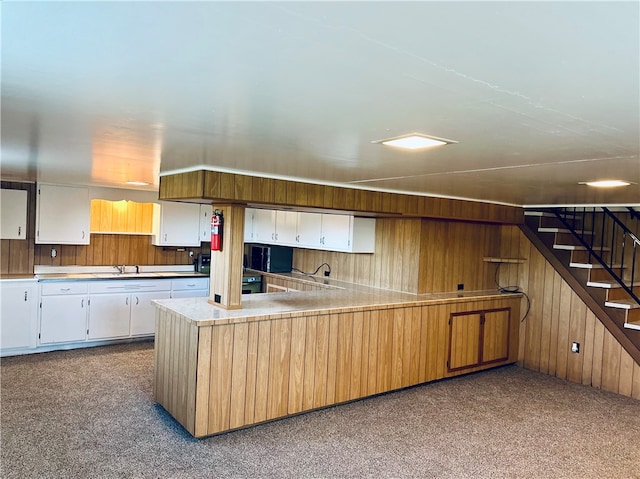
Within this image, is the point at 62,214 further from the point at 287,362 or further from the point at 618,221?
the point at 618,221

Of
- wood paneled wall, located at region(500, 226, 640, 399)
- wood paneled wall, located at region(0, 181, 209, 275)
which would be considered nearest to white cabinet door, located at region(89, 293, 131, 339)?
wood paneled wall, located at region(0, 181, 209, 275)

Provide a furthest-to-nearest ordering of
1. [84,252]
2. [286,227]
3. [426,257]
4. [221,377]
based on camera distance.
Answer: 1. [286,227]
2. [84,252]
3. [426,257]
4. [221,377]

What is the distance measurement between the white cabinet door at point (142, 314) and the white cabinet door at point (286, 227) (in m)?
1.90

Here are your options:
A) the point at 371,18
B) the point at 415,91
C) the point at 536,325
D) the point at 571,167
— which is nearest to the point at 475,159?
the point at 571,167

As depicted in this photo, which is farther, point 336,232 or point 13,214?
point 336,232

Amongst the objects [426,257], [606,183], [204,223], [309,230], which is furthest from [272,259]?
[606,183]

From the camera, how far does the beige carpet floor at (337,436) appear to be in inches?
126

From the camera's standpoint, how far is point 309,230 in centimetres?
646

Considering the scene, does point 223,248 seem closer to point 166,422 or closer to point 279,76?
point 166,422

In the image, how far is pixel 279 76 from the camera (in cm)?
144

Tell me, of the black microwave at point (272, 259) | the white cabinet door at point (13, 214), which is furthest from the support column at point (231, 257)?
the white cabinet door at point (13, 214)

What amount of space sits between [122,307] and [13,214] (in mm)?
1745

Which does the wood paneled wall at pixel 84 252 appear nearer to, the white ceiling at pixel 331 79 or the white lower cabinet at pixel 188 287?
the white lower cabinet at pixel 188 287

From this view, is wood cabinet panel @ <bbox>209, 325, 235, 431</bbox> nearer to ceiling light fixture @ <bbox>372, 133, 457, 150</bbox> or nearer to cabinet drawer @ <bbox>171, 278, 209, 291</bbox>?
ceiling light fixture @ <bbox>372, 133, 457, 150</bbox>
